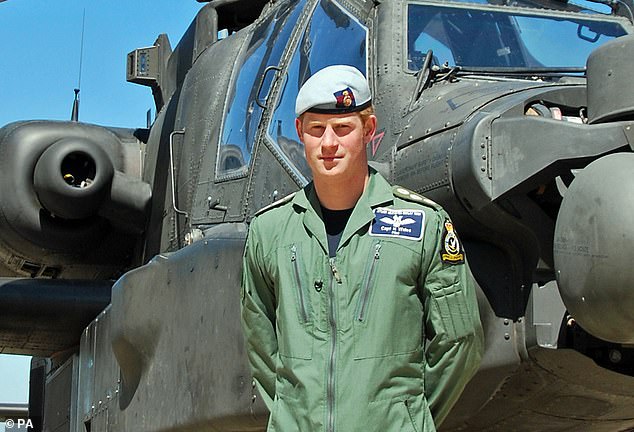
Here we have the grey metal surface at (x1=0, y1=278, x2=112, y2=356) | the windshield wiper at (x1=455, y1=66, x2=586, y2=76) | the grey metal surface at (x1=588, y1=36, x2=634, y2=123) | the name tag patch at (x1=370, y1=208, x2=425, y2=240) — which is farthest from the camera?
the grey metal surface at (x1=0, y1=278, x2=112, y2=356)

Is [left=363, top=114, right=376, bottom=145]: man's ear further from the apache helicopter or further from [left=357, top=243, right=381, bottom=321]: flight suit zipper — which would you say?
the apache helicopter

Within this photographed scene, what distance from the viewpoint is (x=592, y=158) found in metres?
3.50

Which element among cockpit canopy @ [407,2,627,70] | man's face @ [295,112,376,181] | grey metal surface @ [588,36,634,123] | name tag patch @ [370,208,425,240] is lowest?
name tag patch @ [370,208,425,240]

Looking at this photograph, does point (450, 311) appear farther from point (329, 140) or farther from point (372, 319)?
point (329, 140)

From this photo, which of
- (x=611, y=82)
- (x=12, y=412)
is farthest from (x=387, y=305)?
(x=12, y=412)

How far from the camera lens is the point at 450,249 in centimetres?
275

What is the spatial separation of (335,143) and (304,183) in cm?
180

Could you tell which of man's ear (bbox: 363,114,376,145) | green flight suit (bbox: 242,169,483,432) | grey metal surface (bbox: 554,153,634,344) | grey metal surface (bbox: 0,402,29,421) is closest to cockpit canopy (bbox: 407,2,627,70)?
grey metal surface (bbox: 554,153,634,344)

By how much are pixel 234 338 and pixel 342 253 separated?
60.3 inches

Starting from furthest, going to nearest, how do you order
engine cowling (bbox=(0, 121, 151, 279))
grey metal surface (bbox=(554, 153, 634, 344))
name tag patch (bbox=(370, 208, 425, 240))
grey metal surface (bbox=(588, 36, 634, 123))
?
engine cowling (bbox=(0, 121, 151, 279)), grey metal surface (bbox=(588, 36, 634, 123)), grey metal surface (bbox=(554, 153, 634, 344)), name tag patch (bbox=(370, 208, 425, 240))

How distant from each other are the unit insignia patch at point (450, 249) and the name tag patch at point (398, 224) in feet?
0.20

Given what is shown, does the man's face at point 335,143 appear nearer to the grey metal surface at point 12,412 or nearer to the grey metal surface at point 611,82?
the grey metal surface at point 611,82

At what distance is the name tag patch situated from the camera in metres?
2.71

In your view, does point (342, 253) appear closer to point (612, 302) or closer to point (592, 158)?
point (612, 302)
